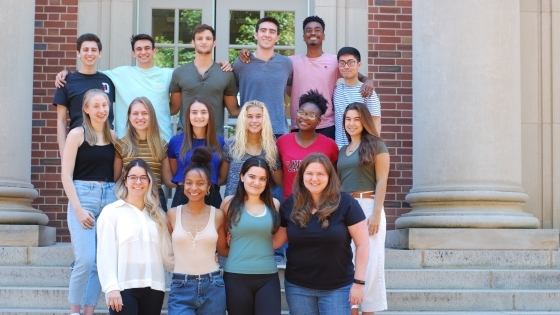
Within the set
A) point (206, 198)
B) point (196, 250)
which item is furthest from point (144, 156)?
→ point (196, 250)

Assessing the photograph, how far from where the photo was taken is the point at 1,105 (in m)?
8.91

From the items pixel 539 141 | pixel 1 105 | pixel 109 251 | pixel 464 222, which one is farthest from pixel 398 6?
pixel 109 251

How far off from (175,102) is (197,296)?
2.23m

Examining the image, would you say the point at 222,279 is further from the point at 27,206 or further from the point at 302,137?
the point at 27,206

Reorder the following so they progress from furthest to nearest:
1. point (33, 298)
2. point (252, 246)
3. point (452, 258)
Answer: point (452, 258)
point (33, 298)
point (252, 246)

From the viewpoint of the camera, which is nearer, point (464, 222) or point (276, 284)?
point (276, 284)

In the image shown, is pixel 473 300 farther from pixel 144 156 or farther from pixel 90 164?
pixel 90 164

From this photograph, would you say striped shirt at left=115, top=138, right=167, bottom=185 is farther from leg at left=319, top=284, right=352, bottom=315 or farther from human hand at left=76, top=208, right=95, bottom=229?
leg at left=319, top=284, right=352, bottom=315

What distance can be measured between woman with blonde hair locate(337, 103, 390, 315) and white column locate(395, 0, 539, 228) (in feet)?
6.77

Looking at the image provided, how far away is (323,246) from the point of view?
6312 millimetres

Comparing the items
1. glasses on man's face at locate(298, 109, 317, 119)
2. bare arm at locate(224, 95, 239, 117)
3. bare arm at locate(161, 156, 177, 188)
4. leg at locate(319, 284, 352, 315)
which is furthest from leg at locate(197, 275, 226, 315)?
bare arm at locate(224, 95, 239, 117)

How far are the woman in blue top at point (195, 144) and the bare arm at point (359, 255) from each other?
4.11ft

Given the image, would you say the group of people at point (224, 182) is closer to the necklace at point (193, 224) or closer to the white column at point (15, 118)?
the necklace at point (193, 224)

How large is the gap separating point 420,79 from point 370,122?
2.40 meters
